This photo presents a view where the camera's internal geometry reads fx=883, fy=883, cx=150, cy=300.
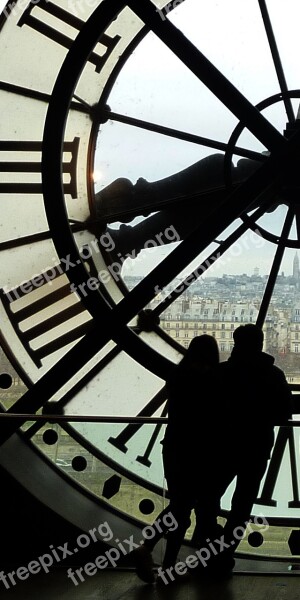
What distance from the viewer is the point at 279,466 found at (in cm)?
264

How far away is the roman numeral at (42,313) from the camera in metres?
3.40

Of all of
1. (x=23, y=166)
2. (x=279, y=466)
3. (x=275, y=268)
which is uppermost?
(x=23, y=166)

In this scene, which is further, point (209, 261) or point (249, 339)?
point (209, 261)

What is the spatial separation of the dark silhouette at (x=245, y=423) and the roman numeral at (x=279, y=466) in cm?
7

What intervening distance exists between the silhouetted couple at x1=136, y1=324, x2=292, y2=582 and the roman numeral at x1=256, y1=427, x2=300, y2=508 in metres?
0.08

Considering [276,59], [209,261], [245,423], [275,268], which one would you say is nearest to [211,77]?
[276,59]

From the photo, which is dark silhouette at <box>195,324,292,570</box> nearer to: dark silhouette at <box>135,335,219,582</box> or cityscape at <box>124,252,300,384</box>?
dark silhouette at <box>135,335,219,582</box>

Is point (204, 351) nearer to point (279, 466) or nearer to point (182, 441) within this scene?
point (182, 441)

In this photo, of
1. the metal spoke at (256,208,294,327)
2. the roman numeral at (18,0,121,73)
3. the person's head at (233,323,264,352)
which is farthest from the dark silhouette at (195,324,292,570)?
the roman numeral at (18,0,121,73)

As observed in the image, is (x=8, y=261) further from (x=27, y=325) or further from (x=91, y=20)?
(x=91, y=20)

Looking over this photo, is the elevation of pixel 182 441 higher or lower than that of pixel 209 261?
lower

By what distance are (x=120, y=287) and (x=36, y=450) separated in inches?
29.2

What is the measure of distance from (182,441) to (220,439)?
108 mm

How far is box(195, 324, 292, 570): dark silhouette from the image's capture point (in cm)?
249
